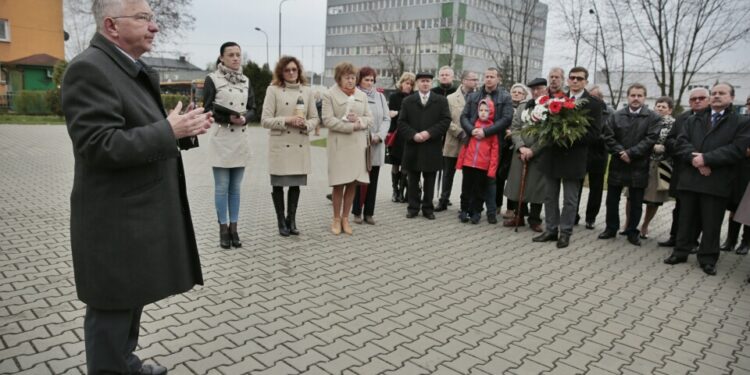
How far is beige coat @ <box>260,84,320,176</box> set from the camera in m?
6.34

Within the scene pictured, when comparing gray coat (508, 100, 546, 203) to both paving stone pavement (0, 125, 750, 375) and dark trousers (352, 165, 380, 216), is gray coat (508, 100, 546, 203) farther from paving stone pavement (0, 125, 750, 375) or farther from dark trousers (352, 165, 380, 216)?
dark trousers (352, 165, 380, 216)

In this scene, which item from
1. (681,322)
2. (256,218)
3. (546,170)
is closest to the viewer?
(681,322)

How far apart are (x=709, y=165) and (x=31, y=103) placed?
32.8m

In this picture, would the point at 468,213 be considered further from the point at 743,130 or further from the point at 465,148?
the point at 743,130

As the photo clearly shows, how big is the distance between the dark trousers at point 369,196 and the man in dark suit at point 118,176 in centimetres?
487

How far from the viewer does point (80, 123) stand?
2.28 meters

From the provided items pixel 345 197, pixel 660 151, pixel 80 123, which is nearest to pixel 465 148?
pixel 345 197

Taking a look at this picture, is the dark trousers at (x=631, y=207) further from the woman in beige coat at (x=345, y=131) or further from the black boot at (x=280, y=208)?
the black boot at (x=280, y=208)

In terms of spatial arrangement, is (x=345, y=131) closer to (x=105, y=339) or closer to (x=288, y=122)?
(x=288, y=122)

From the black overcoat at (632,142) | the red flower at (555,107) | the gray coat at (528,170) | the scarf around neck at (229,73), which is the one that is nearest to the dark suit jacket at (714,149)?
the black overcoat at (632,142)

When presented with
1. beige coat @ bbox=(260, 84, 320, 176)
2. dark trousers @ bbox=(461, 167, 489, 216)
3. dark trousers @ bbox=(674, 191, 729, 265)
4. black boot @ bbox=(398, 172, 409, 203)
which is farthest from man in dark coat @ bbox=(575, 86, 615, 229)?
beige coat @ bbox=(260, 84, 320, 176)

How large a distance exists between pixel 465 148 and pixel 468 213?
103cm

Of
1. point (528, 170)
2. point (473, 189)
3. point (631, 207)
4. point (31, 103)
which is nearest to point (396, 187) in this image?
point (473, 189)

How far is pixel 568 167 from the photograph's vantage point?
670cm
